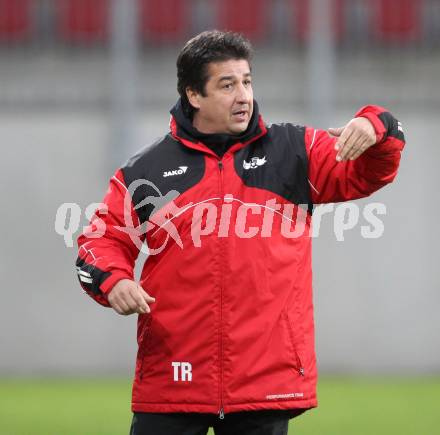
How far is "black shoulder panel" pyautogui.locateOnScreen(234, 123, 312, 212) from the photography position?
156 inches

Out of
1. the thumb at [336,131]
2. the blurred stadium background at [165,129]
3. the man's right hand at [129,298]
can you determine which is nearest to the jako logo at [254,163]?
the thumb at [336,131]

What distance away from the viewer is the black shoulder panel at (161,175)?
397 centimetres

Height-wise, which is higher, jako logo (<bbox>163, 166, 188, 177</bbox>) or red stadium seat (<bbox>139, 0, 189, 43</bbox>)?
red stadium seat (<bbox>139, 0, 189, 43</bbox>)

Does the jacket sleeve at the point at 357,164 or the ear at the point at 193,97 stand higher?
the ear at the point at 193,97

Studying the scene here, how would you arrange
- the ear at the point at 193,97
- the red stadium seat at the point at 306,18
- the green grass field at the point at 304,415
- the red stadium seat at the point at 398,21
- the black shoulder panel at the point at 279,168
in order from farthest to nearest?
1. the red stadium seat at the point at 398,21
2. the red stadium seat at the point at 306,18
3. the green grass field at the point at 304,415
4. the ear at the point at 193,97
5. the black shoulder panel at the point at 279,168

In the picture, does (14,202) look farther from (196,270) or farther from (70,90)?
(196,270)

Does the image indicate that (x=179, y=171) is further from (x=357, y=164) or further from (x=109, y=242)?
(x=357, y=164)

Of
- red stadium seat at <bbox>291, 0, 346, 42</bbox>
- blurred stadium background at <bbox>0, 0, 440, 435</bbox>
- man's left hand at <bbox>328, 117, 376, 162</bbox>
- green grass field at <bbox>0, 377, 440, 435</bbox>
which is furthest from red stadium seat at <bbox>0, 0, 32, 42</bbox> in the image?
man's left hand at <bbox>328, 117, 376, 162</bbox>

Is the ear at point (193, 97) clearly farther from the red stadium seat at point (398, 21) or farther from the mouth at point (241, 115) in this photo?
the red stadium seat at point (398, 21)

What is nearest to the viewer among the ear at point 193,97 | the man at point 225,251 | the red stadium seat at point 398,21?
the man at point 225,251

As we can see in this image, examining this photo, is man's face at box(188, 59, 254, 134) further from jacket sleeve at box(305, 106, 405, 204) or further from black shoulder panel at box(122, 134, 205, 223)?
jacket sleeve at box(305, 106, 405, 204)

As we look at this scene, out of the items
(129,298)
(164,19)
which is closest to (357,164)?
(129,298)

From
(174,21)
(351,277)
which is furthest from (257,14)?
(351,277)

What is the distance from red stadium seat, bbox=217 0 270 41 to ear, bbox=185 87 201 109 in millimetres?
7412
